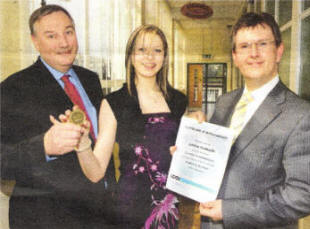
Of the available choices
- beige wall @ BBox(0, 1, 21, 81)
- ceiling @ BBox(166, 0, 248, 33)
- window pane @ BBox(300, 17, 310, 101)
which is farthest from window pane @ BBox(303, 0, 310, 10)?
beige wall @ BBox(0, 1, 21, 81)

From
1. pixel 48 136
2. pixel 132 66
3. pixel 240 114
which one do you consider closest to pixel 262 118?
pixel 240 114

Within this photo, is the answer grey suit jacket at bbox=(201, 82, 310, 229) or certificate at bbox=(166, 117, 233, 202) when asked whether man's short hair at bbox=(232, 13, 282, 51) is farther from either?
certificate at bbox=(166, 117, 233, 202)

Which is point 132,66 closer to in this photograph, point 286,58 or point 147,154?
point 147,154

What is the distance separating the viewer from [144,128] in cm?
80

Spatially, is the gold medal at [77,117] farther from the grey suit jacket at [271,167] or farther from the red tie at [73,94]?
the grey suit jacket at [271,167]

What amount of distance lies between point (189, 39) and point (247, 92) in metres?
0.28

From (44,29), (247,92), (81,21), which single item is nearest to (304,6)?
(247,92)

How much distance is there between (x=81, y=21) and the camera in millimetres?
836

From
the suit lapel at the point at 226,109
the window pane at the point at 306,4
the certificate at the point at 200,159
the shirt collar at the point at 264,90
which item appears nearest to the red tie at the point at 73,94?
the certificate at the point at 200,159

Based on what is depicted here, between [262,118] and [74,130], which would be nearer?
[262,118]

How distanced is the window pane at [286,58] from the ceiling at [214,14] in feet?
0.56

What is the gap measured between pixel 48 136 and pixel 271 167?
27.7 inches

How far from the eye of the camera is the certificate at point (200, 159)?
667 millimetres

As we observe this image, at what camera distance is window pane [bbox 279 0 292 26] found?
2.52 feet
